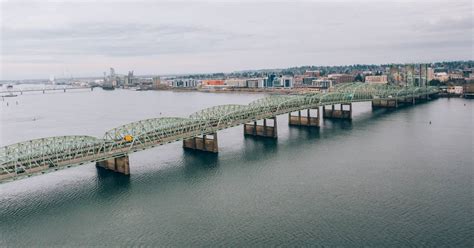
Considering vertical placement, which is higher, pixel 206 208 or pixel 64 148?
pixel 64 148

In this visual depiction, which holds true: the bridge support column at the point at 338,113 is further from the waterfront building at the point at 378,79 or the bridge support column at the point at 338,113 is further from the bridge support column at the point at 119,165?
the waterfront building at the point at 378,79

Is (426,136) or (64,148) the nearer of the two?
(64,148)

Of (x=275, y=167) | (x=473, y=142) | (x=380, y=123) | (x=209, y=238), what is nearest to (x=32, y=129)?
(x=275, y=167)

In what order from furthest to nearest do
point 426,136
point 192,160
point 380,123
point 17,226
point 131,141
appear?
1. point 380,123
2. point 426,136
3. point 192,160
4. point 131,141
5. point 17,226

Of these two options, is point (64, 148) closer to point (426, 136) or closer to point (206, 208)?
point (206, 208)

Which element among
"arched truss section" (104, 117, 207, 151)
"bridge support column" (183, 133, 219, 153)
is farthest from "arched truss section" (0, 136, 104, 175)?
"bridge support column" (183, 133, 219, 153)

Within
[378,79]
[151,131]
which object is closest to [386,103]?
[151,131]

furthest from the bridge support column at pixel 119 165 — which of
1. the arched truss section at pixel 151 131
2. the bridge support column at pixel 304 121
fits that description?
the bridge support column at pixel 304 121
